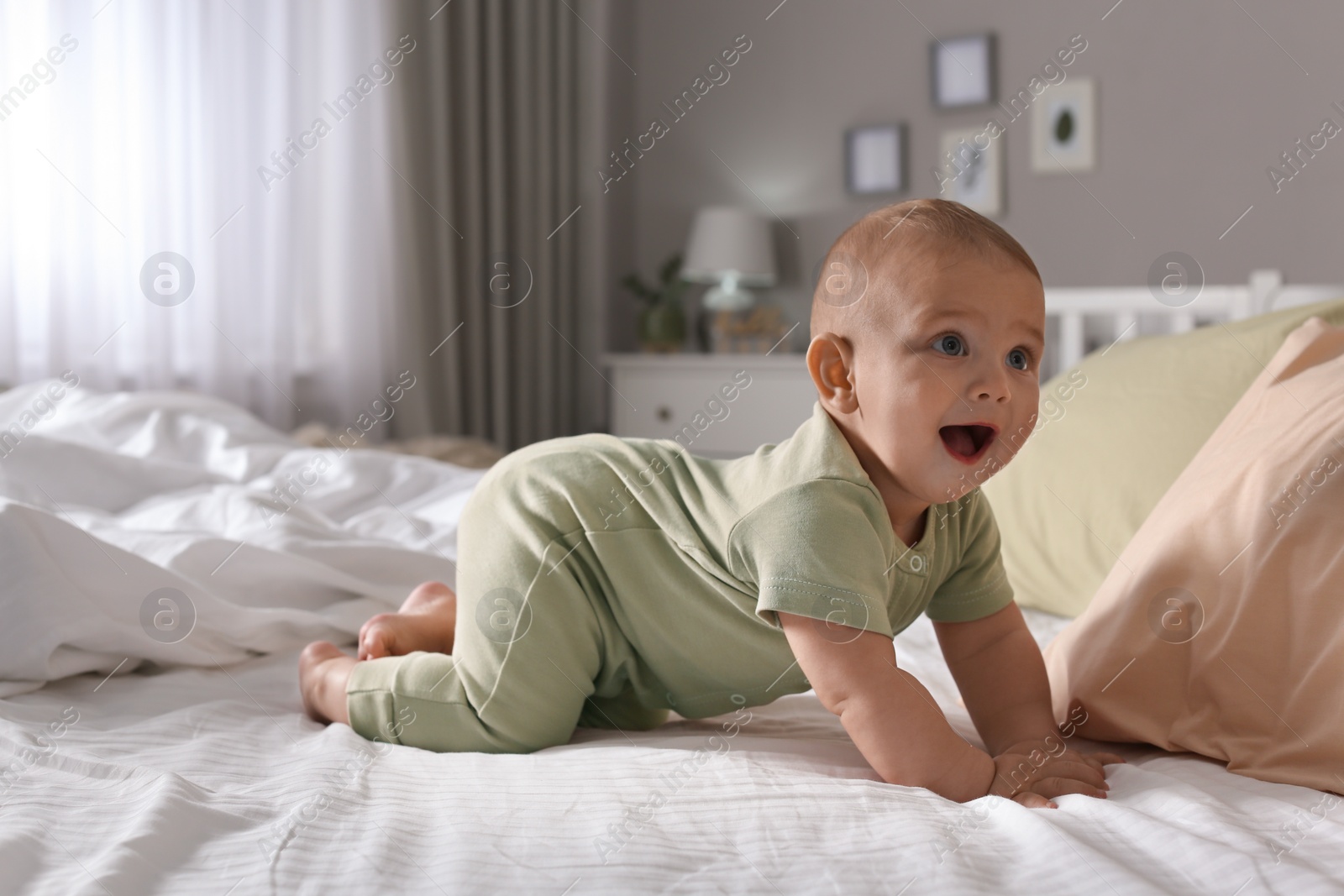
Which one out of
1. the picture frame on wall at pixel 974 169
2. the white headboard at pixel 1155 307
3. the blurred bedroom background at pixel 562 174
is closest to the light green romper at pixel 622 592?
the white headboard at pixel 1155 307

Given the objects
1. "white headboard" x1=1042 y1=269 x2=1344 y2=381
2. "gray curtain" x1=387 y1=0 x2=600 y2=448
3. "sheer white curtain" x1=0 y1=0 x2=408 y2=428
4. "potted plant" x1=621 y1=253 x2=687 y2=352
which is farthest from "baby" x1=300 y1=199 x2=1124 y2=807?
"potted plant" x1=621 y1=253 x2=687 y2=352

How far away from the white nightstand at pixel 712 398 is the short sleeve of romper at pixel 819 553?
2130mm

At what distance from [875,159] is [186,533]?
2.68m

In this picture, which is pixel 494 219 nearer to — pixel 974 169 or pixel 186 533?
pixel 974 169

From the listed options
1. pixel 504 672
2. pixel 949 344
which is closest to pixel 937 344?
pixel 949 344

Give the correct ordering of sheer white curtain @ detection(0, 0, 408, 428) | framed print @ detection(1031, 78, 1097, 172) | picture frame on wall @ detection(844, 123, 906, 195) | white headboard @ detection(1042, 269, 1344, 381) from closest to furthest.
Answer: white headboard @ detection(1042, 269, 1344, 381) → sheer white curtain @ detection(0, 0, 408, 428) → framed print @ detection(1031, 78, 1097, 172) → picture frame on wall @ detection(844, 123, 906, 195)

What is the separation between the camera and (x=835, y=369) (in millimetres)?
776

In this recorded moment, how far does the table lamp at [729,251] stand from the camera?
3.37 meters

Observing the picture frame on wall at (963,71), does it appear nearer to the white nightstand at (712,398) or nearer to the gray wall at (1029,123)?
the gray wall at (1029,123)

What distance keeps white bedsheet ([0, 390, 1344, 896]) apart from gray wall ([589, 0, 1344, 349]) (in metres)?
2.16

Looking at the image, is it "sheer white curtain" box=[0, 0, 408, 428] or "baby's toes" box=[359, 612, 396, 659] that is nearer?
"baby's toes" box=[359, 612, 396, 659]

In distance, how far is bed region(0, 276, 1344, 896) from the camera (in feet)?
1.82

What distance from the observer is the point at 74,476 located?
1421 mm

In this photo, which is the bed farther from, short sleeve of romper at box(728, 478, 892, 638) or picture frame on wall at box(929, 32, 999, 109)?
picture frame on wall at box(929, 32, 999, 109)
